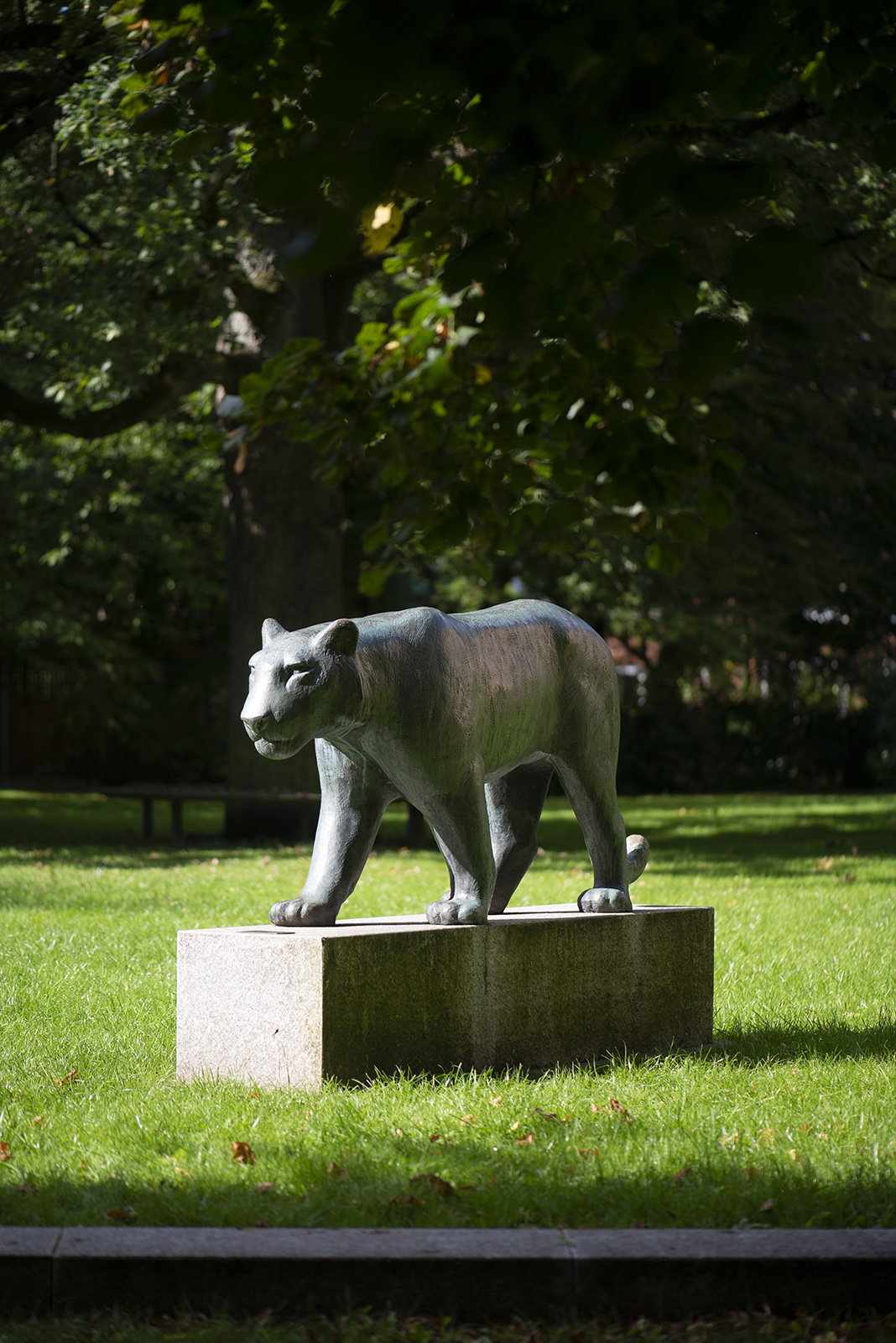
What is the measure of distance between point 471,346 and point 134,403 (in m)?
10.0

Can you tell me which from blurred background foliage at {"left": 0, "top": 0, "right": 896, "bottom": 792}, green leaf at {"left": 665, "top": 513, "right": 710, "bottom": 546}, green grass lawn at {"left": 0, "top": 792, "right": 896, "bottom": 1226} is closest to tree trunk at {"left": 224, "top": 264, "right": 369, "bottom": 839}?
blurred background foliage at {"left": 0, "top": 0, "right": 896, "bottom": 792}

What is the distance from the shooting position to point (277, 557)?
16.3m

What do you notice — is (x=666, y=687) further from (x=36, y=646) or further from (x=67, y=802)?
(x=36, y=646)

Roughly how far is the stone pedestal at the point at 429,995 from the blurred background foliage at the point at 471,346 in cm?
154

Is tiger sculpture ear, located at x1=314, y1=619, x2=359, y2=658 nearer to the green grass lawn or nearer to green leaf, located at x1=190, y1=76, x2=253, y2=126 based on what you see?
the green grass lawn

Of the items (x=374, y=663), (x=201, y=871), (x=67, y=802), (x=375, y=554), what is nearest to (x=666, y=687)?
(x=375, y=554)

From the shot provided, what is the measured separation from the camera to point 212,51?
4129mm

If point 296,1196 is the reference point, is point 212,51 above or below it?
above

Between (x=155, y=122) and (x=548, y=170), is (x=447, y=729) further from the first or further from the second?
(x=155, y=122)

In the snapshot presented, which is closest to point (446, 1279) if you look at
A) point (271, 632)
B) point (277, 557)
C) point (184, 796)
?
point (271, 632)

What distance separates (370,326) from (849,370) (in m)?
14.6

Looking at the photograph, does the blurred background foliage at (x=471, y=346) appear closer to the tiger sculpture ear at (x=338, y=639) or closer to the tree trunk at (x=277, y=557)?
the tree trunk at (x=277, y=557)

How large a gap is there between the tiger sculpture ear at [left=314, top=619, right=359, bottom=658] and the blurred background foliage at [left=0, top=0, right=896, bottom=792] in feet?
2.38

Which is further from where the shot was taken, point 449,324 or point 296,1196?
point 449,324
